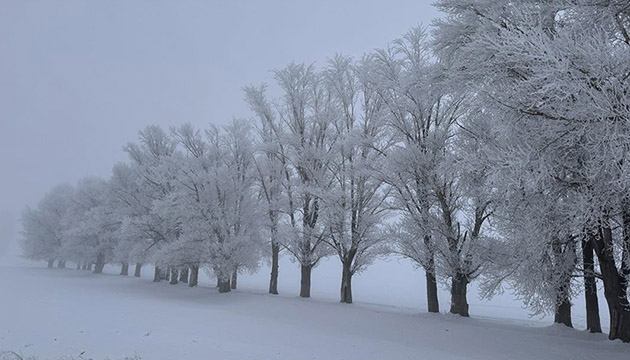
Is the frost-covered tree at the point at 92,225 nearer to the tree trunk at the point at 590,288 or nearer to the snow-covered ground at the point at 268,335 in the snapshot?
the snow-covered ground at the point at 268,335

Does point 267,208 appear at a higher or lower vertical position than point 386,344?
higher

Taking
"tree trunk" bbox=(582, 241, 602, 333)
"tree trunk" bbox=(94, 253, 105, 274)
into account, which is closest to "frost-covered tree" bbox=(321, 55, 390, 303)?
"tree trunk" bbox=(582, 241, 602, 333)

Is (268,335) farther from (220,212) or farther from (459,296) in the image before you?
(220,212)

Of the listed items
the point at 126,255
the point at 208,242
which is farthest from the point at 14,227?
the point at 208,242

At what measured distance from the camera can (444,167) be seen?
14.4m

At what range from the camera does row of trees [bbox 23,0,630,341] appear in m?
8.05

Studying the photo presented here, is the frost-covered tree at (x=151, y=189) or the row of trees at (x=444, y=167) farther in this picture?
the frost-covered tree at (x=151, y=189)

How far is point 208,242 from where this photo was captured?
2441 centimetres

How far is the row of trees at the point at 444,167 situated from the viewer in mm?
8047

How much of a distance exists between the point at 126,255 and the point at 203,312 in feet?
70.6

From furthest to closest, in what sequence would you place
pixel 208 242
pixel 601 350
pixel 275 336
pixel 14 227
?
pixel 14 227, pixel 208 242, pixel 275 336, pixel 601 350

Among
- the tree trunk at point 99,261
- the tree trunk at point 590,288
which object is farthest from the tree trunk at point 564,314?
the tree trunk at point 99,261

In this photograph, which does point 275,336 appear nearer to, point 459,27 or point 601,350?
point 601,350

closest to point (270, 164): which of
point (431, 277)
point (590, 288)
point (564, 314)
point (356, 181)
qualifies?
point (356, 181)
